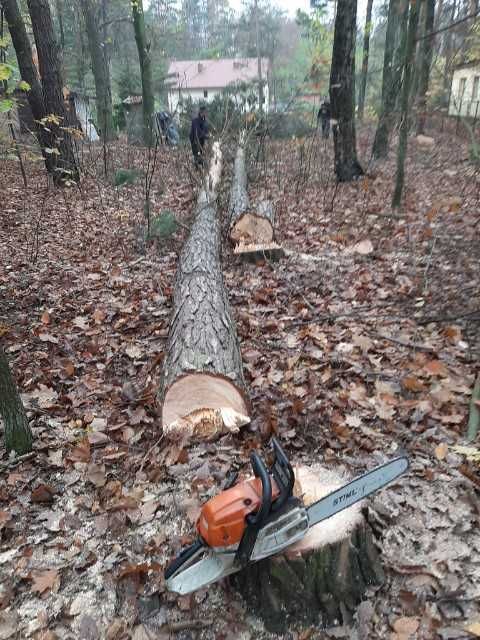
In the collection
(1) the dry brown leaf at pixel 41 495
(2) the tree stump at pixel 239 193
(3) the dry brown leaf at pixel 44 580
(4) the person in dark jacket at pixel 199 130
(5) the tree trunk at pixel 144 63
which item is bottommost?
(3) the dry brown leaf at pixel 44 580

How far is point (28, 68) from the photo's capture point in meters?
10.3

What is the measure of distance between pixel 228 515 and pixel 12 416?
179cm

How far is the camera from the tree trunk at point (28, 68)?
9797mm

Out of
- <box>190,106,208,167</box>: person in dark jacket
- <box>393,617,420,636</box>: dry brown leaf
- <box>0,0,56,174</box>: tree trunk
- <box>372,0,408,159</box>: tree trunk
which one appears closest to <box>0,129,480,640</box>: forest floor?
<box>393,617,420,636</box>: dry brown leaf

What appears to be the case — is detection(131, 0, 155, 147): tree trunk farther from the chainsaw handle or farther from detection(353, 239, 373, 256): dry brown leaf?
the chainsaw handle

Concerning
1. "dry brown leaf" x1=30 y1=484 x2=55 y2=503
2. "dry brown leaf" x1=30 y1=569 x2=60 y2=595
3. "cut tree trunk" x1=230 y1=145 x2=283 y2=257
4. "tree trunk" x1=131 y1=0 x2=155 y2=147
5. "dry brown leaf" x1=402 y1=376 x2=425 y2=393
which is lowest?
"dry brown leaf" x1=30 y1=569 x2=60 y2=595

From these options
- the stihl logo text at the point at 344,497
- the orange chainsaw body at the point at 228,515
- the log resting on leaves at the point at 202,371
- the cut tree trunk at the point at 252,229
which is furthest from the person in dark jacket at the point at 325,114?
the orange chainsaw body at the point at 228,515

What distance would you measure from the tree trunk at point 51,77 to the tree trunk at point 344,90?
594 centimetres

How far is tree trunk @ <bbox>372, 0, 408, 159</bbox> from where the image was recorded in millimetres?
10656

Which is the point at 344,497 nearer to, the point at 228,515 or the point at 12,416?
the point at 228,515

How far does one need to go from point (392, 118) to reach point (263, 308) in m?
9.07

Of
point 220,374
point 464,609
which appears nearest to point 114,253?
point 220,374

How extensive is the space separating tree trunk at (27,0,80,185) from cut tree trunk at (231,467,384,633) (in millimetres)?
9590

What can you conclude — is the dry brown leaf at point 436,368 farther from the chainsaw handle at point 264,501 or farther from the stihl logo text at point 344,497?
the chainsaw handle at point 264,501
